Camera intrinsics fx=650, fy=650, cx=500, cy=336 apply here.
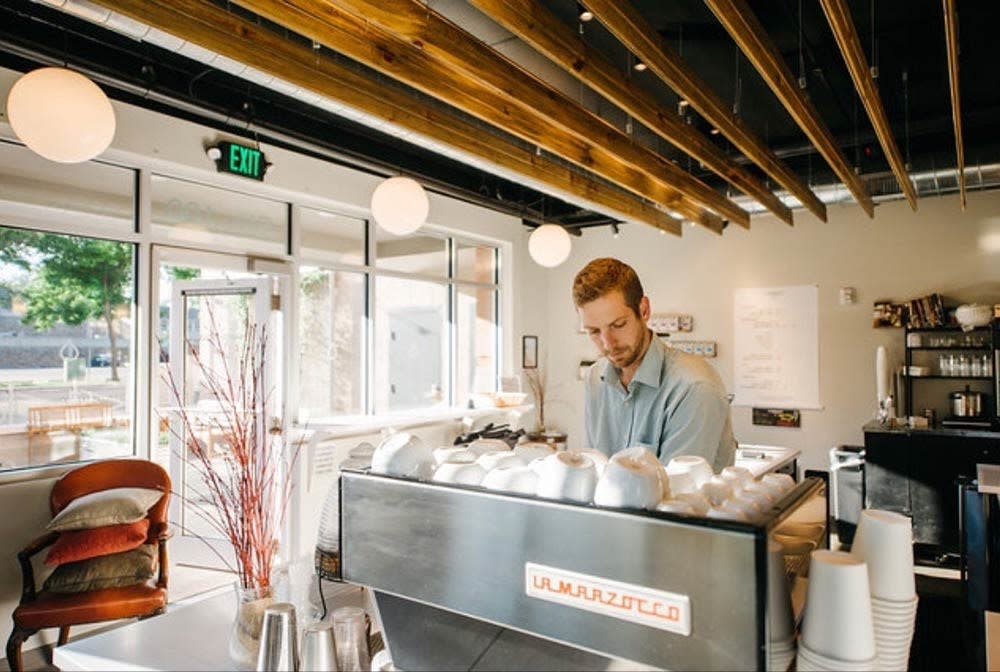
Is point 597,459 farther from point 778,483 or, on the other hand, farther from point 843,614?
point 843,614

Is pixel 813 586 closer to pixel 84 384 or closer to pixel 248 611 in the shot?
pixel 248 611

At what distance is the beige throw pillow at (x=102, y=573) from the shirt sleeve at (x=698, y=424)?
2.83 meters

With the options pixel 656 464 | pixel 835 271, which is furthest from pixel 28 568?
pixel 835 271

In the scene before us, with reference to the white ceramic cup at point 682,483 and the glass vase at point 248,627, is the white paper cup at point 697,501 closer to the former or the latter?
the white ceramic cup at point 682,483

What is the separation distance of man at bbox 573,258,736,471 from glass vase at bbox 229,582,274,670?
1080 mm

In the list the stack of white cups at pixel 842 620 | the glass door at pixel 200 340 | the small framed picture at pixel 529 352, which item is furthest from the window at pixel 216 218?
the stack of white cups at pixel 842 620

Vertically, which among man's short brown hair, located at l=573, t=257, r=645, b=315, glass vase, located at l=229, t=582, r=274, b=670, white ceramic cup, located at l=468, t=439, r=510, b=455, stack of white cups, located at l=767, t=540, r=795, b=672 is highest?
man's short brown hair, located at l=573, t=257, r=645, b=315

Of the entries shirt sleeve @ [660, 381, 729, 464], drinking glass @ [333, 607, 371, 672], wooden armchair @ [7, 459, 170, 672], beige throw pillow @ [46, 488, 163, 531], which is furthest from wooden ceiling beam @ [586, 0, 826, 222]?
wooden armchair @ [7, 459, 170, 672]

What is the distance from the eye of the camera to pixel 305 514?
16.5 feet

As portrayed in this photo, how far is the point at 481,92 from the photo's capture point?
11.1 ft

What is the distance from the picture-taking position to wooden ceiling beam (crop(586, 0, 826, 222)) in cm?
238

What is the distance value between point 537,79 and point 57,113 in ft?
6.70

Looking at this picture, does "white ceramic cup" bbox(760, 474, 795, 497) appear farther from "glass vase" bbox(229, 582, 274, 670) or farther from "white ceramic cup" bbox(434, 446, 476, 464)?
"glass vase" bbox(229, 582, 274, 670)

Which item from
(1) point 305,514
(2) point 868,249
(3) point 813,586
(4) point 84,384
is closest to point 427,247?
(1) point 305,514
